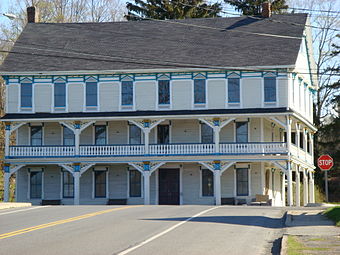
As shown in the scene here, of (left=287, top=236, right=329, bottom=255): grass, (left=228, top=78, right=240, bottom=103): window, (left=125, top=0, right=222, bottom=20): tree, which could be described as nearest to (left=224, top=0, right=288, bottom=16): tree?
(left=125, top=0, right=222, bottom=20): tree

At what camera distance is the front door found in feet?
155

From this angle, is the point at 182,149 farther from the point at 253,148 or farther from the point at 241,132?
the point at 253,148

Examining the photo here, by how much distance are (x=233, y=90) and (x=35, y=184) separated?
1445cm

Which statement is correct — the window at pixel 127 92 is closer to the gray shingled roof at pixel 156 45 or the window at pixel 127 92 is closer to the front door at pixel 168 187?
the gray shingled roof at pixel 156 45

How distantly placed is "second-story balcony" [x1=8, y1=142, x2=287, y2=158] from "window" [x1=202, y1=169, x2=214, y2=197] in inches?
93.5

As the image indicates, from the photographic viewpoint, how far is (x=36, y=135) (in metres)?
48.3

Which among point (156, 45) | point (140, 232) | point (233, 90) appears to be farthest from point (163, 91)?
point (140, 232)

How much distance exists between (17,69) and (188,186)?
13325 millimetres

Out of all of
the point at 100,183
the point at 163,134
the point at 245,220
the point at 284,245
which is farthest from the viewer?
the point at 100,183

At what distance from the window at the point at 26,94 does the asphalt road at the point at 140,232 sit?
66.9 ft

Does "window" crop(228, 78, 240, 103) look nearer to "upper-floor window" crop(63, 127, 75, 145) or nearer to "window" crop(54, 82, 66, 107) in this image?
"window" crop(54, 82, 66, 107)

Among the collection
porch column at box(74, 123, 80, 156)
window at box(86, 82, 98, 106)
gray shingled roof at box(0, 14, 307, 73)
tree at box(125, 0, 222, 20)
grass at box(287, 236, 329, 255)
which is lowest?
grass at box(287, 236, 329, 255)

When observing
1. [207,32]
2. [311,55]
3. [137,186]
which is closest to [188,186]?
[137,186]

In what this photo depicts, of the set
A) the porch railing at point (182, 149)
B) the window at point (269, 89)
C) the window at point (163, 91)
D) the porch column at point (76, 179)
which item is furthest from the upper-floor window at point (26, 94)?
the window at point (269, 89)
